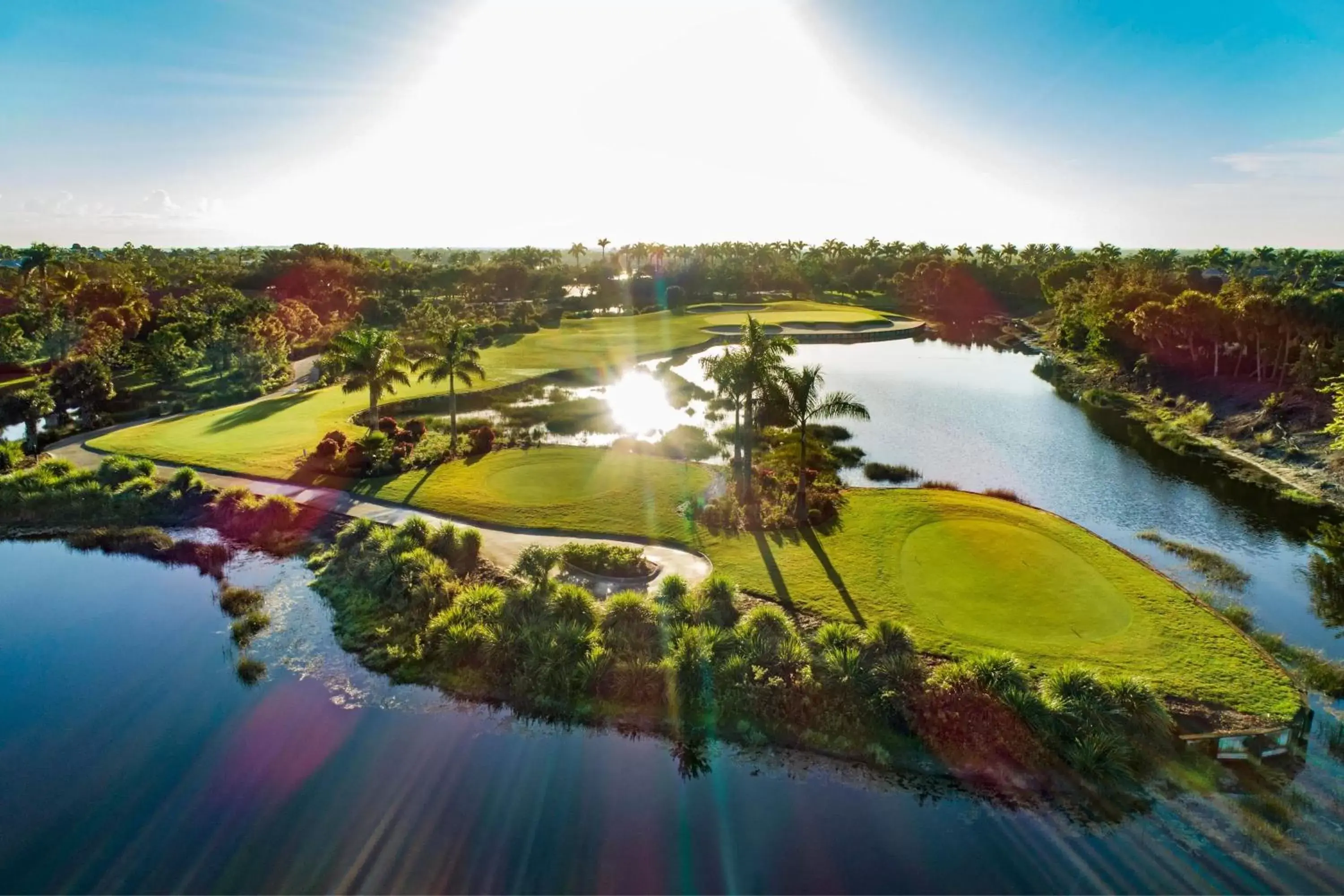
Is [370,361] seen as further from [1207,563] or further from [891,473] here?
[1207,563]

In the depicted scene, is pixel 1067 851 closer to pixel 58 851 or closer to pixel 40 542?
pixel 58 851

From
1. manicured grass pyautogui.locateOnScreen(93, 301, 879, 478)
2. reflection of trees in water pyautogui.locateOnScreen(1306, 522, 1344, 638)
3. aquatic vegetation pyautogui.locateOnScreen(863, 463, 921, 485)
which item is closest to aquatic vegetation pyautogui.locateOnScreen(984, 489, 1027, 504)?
aquatic vegetation pyautogui.locateOnScreen(863, 463, 921, 485)

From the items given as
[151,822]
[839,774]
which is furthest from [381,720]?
[839,774]

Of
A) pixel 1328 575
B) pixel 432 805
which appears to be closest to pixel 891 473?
pixel 1328 575

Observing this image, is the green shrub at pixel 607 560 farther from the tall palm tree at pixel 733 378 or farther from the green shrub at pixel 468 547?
the tall palm tree at pixel 733 378

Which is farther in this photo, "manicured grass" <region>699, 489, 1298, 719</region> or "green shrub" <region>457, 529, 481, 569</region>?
"green shrub" <region>457, 529, 481, 569</region>

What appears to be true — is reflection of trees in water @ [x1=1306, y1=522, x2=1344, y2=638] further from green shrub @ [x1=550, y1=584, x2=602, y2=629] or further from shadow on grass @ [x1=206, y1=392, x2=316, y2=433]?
shadow on grass @ [x1=206, y1=392, x2=316, y2=433]
